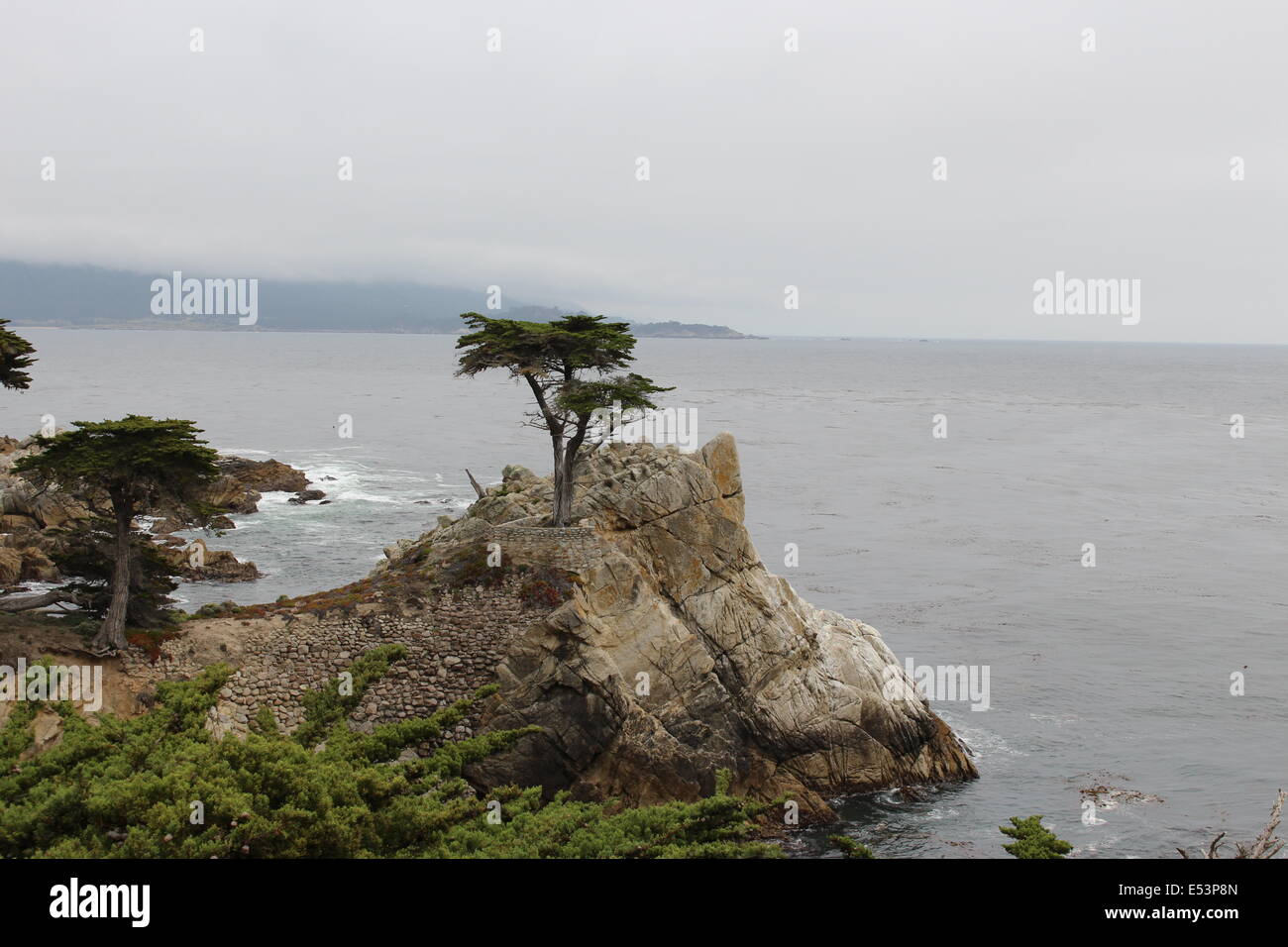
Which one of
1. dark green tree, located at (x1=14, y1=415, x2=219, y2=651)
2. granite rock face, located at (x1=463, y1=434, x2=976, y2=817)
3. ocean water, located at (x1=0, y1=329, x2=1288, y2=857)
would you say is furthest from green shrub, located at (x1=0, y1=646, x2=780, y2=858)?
ocean water, located at (x1=0, y1=329, x2=1288, y2=857)

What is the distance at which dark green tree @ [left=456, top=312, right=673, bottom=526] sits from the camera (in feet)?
101

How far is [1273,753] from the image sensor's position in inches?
1289

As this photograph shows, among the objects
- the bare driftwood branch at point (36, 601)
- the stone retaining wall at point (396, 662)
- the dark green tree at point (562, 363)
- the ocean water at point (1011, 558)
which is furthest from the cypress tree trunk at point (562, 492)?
the bare driftwood branch at point (36, 601)

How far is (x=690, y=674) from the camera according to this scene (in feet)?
90.8

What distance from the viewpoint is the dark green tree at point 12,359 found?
992 inches

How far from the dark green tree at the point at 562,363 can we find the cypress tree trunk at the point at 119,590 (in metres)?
10.5

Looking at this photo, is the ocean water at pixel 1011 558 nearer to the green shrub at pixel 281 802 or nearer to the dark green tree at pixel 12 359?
the green shrub at pixel 281 802

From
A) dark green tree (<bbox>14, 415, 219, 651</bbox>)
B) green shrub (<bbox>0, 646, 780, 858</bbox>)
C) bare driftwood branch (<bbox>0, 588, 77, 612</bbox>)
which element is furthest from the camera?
bare driftwood branch (<bbox>0, 588, 77, 612</bbox>)

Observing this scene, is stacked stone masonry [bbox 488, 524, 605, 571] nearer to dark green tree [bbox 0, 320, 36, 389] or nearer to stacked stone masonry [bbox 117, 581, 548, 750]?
stacked stone masonry [bbox 117, 581, 548, 750]

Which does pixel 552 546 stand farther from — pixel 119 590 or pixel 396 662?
pixel 119 590

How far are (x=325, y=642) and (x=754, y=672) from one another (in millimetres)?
12069
